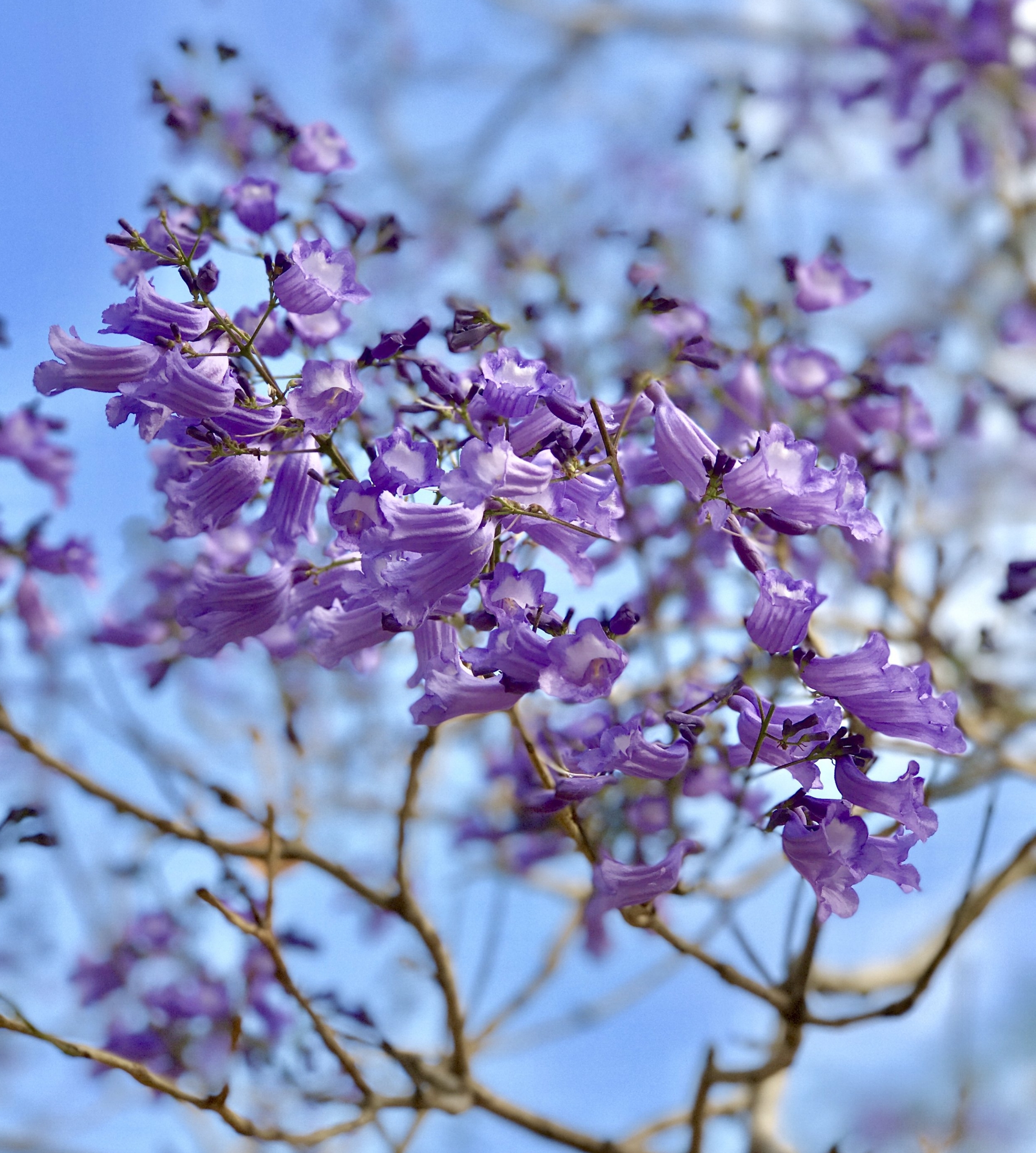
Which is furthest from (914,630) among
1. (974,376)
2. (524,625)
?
(524,625)

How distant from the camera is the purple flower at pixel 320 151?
2088 mm

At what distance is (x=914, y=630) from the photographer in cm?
267

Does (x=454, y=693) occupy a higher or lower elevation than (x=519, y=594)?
lower

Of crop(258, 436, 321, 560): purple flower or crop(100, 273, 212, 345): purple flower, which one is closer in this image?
crop(100, 273, 212, 345): purple flower

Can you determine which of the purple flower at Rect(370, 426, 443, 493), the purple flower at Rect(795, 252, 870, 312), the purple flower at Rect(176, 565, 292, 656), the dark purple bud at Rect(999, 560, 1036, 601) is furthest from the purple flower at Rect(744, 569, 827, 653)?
the purple flower at Rect(795, 252, 870, 312)

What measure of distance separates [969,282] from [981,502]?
1113mm

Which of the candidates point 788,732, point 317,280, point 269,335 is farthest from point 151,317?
point 788,732

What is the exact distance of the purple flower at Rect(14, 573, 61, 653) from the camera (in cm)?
250

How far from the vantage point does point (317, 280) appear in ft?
4.38

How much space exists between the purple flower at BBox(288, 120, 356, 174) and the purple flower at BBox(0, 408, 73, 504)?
857mm

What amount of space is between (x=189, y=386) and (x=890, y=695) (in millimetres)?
907

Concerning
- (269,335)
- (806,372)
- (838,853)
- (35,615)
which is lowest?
(838,853)

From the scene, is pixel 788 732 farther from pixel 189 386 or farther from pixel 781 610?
pixel 189 386

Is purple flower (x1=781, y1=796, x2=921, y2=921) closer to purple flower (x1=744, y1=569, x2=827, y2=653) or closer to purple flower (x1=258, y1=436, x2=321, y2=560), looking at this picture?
purple flower (x1=744, y1=569, x2=827, y2=653)
